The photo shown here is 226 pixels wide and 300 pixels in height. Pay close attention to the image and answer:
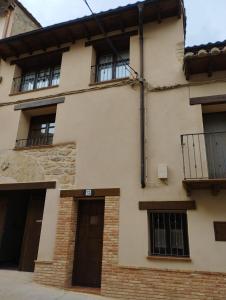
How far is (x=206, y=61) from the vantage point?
7023 mm

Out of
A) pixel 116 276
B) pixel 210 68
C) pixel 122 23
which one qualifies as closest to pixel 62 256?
pixel 116 276

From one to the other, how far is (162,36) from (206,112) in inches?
119

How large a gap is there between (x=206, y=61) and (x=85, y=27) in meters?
4.68

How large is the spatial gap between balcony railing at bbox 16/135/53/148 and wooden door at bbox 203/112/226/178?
17.1ft

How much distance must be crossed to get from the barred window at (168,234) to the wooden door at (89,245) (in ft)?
5.12

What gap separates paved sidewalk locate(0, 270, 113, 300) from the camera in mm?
5824

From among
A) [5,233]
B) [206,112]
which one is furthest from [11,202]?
[206,112]

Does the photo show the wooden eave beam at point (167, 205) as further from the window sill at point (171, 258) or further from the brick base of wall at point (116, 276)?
the window sill at point (171, 258)

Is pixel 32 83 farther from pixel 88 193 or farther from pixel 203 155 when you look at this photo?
pixel 203 155

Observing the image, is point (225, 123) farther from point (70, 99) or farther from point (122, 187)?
point (70, 99)

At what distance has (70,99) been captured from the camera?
28.5 feet

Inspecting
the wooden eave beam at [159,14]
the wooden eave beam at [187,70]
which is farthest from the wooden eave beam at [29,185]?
the wooden eave beam at [159,14]

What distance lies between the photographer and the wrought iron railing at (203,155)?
21.5 ft

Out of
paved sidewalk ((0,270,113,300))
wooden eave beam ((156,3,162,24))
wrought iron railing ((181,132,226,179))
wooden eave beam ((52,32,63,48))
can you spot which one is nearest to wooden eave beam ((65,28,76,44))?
wooden eave beam ((52,32,63,48))
